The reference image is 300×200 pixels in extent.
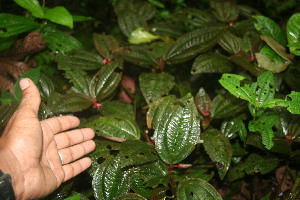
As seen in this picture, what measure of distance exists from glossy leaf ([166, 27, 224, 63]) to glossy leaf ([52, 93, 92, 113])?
626 mm

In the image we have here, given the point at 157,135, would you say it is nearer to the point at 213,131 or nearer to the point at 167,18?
the point at 213,131

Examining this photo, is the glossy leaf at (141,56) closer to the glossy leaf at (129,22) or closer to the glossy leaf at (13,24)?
the glossy leaf at (129,22)

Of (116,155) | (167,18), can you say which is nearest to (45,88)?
(116,155)

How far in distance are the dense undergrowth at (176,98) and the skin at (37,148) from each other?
80 millimetres

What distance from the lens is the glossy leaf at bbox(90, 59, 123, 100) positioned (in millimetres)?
1927

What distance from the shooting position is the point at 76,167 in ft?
5.54

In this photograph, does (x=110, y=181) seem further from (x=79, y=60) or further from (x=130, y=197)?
(x=79, y=60)

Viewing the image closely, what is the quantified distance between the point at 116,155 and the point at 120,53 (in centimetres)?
74

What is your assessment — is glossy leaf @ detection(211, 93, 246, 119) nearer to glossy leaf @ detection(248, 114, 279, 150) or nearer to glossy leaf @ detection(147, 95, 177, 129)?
glossy leaf @ detection(248, 114, 279, 150)

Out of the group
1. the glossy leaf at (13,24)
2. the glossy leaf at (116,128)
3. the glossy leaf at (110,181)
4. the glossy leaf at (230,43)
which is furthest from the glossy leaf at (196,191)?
the glossy leaf at (13,24)

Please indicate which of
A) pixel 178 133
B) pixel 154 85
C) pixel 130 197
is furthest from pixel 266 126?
pixel 130 197

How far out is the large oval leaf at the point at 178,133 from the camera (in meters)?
1.62

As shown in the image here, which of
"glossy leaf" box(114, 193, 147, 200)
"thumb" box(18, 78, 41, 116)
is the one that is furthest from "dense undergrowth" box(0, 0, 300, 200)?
"thumb" box(18, 78, 41, 116)

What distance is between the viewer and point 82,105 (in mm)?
1818
